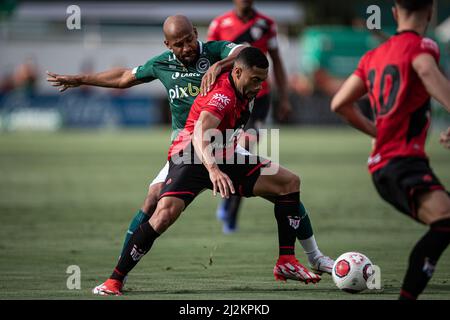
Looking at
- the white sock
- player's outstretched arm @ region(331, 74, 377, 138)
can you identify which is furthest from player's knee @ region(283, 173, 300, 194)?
player's outstretched arm @ region(331, 74, 377, 138)

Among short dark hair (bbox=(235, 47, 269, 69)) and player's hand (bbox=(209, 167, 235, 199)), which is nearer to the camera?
player's hand (bbox=(209, 167, 235, 199))

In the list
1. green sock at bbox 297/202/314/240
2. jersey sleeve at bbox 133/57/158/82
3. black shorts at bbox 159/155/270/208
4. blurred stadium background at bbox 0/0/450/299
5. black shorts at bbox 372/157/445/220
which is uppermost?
jersey sleeve at bbox 133/57/158/82

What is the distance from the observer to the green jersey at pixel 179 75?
8445mm

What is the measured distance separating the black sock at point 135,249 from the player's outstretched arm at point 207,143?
27.4 inches

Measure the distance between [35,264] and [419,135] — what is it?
4325mm

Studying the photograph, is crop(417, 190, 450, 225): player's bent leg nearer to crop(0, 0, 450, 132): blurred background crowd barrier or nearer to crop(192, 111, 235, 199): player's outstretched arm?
crop(192, 111, 235, 199): player's outstretched arm

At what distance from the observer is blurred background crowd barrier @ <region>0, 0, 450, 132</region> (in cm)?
3697

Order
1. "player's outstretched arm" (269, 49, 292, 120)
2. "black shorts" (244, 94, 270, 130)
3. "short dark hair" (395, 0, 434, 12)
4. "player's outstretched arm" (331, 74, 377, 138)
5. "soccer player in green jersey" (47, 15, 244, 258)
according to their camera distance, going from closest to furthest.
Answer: "short dark hair" (395, 0, 434, 12)
"player's outstretched arm" (331, 74, 377, 138)
"soccer player in green jersey" (47, 15, 244, 258)
"black shorts" (244, 94, 270, 130)
"player's outstretched arm" (269, 49, 292, 120)

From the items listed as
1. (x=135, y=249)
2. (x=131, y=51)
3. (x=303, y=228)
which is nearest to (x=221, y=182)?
(x=135, y=249)

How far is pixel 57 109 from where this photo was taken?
121ft

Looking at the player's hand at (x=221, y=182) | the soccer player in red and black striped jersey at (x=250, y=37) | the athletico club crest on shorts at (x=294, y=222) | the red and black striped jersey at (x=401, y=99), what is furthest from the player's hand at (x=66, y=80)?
the soccer player in red and black striped jersey at (x=250, y=37)

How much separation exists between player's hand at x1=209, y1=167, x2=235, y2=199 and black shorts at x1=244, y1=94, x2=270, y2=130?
456 centimetres

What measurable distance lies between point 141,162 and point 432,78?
15.9m

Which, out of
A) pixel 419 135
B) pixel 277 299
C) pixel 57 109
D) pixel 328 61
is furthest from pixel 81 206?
pixel 328 61
